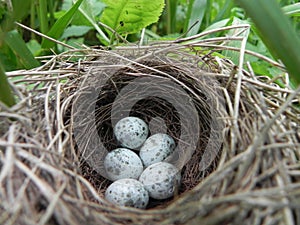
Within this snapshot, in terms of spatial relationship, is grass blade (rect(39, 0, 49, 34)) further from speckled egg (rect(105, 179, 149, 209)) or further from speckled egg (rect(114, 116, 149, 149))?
speckled egg (rect(105, 179, 149, 209))

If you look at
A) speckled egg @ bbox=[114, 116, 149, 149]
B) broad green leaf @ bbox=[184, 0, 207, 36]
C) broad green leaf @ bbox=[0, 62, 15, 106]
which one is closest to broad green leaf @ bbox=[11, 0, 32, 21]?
broad green leaf @ bbox=[0, 62, 15, 106]

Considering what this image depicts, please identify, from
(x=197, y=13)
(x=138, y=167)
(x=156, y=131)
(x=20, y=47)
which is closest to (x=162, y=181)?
(x=138, y=167)

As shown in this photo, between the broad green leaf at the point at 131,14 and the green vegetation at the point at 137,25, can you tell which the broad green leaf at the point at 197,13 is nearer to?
the green vegetation at the point at 137,25

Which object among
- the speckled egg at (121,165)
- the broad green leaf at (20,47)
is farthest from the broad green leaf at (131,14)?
the speckled egg at (121,165)

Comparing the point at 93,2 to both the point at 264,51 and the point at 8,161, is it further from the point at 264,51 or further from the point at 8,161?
the point at 8,161

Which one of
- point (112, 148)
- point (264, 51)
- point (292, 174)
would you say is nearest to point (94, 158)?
point (112, 148)
